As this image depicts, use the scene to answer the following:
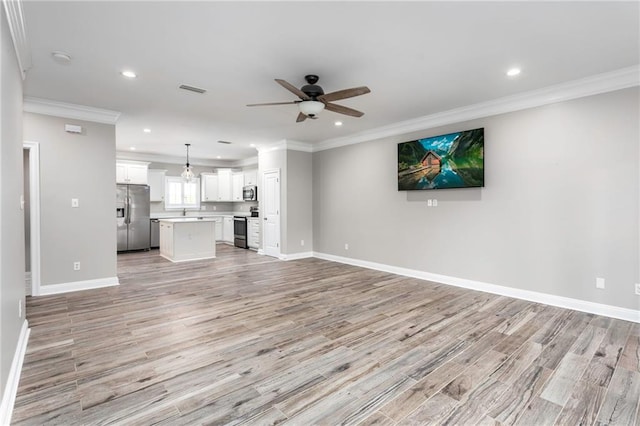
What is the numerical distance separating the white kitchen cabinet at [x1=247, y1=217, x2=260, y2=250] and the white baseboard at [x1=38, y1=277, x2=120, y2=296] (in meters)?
3.79

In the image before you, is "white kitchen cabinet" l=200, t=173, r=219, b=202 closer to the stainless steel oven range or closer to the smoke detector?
the stainless steel oven range

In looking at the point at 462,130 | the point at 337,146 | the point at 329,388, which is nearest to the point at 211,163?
the point at 337,146

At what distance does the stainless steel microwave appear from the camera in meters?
9.21

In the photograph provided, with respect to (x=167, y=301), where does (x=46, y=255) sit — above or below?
above

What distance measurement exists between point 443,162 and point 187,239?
18.5 ft

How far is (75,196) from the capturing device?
4.56m

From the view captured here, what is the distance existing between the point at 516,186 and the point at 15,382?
5425mm

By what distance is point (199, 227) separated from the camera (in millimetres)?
7277

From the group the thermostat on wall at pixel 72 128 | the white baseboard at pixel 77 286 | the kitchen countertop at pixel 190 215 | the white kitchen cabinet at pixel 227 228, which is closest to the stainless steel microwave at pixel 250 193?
the kitchen countertop at pixel 190 215

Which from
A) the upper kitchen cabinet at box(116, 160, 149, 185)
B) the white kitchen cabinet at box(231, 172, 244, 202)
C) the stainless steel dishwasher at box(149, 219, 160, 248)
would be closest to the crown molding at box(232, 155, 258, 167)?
the white kitchen cabinet at box(231, 172, 244, 202)

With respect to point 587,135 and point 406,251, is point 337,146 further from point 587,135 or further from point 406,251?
point 587,135

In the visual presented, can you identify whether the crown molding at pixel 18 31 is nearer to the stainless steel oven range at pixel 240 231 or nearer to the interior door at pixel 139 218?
the interior door at pixel 139 218

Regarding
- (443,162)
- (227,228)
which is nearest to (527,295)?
(443,162)

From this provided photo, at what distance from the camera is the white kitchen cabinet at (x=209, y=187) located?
9952 mm
